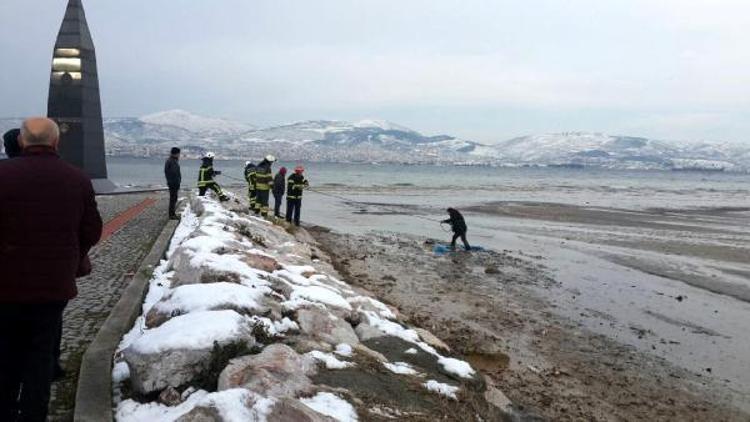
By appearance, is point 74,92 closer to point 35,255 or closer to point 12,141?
point 12,141

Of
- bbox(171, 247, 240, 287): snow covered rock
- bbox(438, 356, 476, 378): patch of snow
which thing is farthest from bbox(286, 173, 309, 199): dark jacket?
bbox(438, 356, 476, 378): patch of snow

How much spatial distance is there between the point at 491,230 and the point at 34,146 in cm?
2153

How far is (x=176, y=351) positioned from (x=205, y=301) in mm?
965

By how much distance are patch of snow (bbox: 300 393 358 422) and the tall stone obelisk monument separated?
20721 millimetres

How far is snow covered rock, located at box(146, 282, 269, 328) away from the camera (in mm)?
4930

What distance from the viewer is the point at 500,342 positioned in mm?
8359

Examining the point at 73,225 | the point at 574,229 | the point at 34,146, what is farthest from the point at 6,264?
the point at 574,229

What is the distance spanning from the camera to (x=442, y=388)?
185 inches

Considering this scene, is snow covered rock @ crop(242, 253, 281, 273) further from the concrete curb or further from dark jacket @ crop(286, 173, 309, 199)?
dark jacket @ crop(286, 173, 309, 199)

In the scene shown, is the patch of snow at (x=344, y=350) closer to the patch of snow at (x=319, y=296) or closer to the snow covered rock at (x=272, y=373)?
the snow covered rock at (x=272, y=373)

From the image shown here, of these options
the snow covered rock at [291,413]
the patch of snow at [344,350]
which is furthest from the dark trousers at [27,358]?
the patch of snow at [344,350]

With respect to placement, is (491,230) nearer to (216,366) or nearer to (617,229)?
(617,229)

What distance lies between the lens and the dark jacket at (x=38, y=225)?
3033mm

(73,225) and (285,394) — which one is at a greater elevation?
(73,225)
